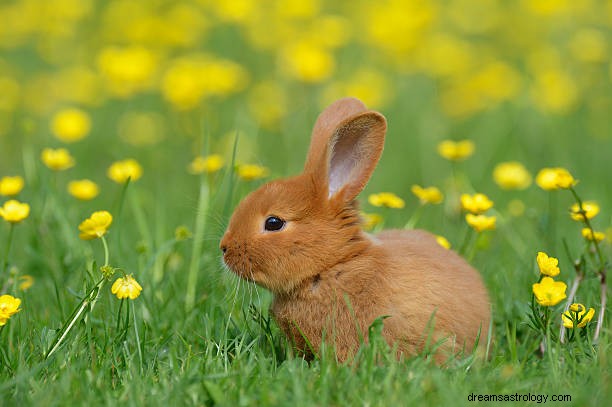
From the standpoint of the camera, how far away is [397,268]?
2988 mm

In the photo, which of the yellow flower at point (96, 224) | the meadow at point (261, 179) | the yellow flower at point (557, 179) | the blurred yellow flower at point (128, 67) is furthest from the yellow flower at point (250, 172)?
the blurred yellow flower at point (128, 67)

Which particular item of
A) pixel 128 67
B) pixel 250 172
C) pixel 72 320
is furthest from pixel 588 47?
pixel 72 320

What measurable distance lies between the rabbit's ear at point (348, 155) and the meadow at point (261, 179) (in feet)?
1.76

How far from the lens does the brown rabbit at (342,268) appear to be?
2904 millimetres

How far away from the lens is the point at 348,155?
310 cm

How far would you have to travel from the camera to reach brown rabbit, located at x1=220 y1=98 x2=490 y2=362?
9.53 ft

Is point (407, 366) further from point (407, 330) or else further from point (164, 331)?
point (164, 331)

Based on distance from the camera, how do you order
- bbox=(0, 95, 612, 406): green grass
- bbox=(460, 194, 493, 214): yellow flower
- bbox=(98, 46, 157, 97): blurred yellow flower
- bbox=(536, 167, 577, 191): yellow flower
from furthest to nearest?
bbox=(98, 46, 157, 97): blurred yellow flower < bbox=(460, 194, 493, 214): yellow flower < bbox=(536, 167, 577, 191): yellow flower < bbox=(0, 95, 612, 406): green grass

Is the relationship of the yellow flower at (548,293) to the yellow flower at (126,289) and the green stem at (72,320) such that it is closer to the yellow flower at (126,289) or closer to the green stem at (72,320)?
the yellow flower at (126,289)

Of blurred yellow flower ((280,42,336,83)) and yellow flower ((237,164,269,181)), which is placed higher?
yellow flower ((237,164,269,181))

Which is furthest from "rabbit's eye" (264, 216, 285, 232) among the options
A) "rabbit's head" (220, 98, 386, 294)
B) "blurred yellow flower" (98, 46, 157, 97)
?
"blurred yellow flower" (98, 46, 157, 97)

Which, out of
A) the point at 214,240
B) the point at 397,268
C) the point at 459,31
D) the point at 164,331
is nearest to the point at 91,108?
the point at 459,31

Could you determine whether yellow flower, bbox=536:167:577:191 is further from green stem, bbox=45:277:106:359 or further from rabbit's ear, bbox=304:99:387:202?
green stem, bbox=45:277:106:359

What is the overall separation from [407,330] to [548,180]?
104 centimetres
